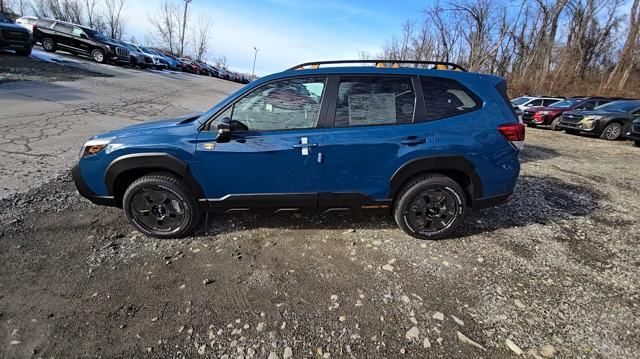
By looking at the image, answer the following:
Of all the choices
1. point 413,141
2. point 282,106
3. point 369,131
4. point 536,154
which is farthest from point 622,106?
point 282,106

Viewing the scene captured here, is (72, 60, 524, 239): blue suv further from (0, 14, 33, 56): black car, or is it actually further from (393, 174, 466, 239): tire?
(0, 14, 33, 56): black car

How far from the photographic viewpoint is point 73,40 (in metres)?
18.2

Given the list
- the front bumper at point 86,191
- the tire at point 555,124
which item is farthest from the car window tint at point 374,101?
the tire at point 555,124

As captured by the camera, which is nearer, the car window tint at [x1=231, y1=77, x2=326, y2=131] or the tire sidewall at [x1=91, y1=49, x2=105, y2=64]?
the car window tint at [x1=231, y1=77, x2=326, y2=131]

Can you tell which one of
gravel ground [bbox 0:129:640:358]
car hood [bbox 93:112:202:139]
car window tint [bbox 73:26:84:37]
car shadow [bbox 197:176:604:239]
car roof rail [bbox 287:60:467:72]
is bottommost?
gravel ground [bbox 0:129:640:358]

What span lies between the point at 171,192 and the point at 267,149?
1150 millimetres

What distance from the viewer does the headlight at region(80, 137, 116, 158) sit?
10.3ft

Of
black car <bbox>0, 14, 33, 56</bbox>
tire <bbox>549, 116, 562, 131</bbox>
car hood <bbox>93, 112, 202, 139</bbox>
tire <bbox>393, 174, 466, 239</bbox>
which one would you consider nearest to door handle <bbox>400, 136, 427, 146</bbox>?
tire <bbox>393, 174, 466, 239</bbox>

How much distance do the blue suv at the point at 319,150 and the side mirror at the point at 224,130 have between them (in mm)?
24

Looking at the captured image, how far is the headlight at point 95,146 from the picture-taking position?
124 inches

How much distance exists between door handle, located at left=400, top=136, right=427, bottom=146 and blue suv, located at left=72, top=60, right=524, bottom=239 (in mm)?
10

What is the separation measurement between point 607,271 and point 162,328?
411cm

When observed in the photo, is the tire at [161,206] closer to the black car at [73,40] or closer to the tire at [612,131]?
the tire at [612,131]

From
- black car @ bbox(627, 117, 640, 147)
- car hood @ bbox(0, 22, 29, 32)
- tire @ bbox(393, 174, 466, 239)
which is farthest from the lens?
car hood @ bbox(0, 22, 29, 32)
